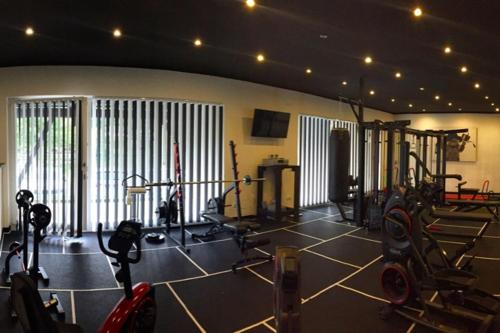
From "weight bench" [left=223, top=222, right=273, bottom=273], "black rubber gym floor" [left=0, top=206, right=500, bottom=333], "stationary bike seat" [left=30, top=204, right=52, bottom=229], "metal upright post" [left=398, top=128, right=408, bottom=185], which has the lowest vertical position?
"black rubber gym floor" [left=0, top=206, right=500, bottom=333]

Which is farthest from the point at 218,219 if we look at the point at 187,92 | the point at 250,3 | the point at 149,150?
the point at 250,3

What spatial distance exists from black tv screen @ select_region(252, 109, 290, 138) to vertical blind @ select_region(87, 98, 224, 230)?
0.75 meters

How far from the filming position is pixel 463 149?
11336mm

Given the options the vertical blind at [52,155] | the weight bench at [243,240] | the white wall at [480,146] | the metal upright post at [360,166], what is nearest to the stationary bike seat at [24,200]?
the vertical blind at [52,155]

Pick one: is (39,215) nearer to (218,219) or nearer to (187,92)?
(218,219)

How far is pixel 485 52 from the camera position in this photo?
4.69 meters

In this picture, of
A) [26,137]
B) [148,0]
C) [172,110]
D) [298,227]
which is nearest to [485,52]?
[298,227]

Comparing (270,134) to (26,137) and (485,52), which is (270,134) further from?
(26,137)

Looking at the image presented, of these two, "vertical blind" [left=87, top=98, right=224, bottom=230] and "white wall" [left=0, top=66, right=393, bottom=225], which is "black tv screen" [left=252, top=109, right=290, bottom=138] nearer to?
"white wall" [left=0, top=66, right=393, bottom=225]

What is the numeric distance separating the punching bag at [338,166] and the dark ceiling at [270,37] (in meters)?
1.18

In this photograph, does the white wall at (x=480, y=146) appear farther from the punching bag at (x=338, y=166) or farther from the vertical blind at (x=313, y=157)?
the punching bag at (x=338, y=166)

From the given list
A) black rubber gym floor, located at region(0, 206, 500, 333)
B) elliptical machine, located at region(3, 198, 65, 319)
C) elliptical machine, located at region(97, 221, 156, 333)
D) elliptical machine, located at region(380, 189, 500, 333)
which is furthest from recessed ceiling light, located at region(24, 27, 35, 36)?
elliptical machine, located at region(380, 189, 500, 333)

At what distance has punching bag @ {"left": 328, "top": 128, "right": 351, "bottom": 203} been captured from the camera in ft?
21.1

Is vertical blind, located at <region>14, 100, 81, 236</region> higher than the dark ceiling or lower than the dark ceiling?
lower
